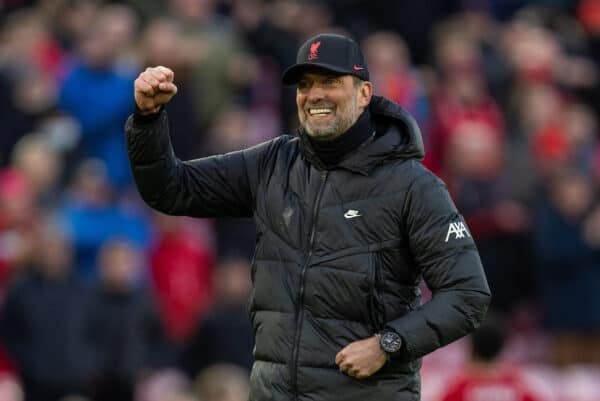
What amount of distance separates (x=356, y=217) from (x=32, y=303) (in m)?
5.37

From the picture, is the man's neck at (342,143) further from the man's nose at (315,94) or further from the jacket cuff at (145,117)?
the jacket cuff at (145,117)

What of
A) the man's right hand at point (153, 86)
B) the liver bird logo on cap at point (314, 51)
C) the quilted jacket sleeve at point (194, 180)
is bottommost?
the quilted jacket sleeve at point (194, 180)

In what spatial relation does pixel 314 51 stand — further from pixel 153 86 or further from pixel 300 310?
pixel 300 310

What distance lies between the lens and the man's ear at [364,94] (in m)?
6.46

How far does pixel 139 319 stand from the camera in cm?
1152

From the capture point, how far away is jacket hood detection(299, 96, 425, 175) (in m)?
6.43

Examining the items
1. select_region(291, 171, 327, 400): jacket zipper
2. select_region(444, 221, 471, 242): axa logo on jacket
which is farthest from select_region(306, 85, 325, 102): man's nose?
select_region(444, 221, 471, 242): axa logo on jacket

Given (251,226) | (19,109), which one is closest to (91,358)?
(251,226)

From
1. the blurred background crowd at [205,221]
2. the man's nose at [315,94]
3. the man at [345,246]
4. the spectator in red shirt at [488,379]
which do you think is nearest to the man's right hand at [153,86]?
the man at [345,246]

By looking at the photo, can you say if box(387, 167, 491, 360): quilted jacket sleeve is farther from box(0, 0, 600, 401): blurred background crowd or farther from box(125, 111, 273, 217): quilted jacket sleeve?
box(0, 0, 600, 401): blurred background crowd

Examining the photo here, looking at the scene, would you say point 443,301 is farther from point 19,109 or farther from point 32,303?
point 19,109

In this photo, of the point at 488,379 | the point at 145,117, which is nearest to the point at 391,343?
the point at 145,117

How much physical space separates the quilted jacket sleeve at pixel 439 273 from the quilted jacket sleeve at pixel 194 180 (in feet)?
2.40

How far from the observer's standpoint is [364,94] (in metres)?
Answer: 6.49
